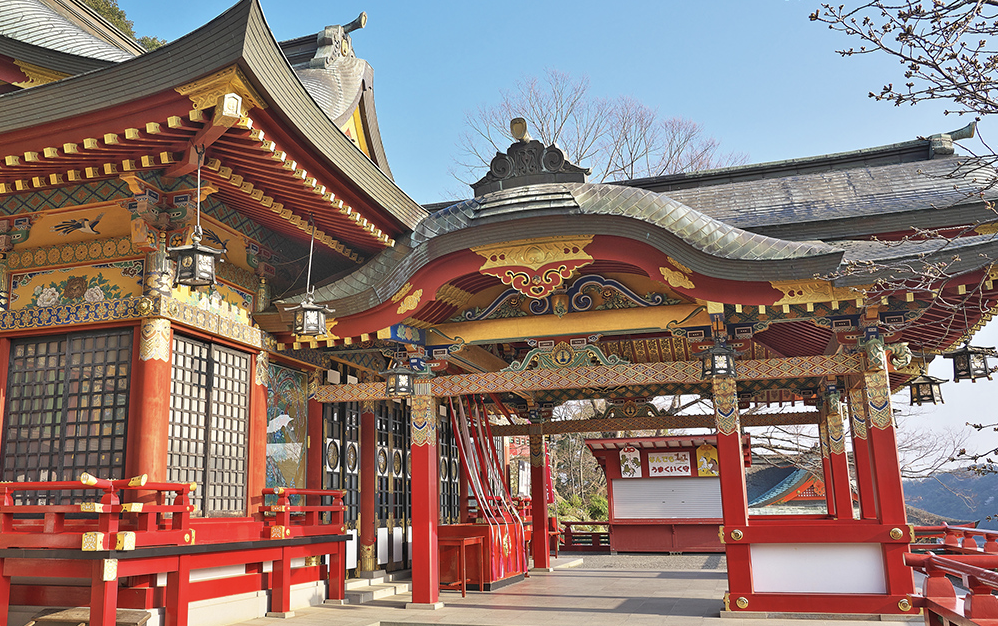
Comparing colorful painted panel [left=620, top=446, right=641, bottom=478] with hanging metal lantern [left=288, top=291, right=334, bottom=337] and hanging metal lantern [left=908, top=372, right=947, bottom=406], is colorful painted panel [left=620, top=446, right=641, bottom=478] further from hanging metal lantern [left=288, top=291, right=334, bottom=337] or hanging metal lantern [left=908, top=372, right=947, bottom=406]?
hanging metal lantern [left=288, top=291, right=334, bottom=337]

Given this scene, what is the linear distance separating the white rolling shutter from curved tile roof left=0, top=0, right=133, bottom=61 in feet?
47.7

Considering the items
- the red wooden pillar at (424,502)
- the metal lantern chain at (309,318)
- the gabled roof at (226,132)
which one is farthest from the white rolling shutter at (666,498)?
the gabled roof at (226,132)

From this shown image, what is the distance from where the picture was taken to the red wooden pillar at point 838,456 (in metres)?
12.1

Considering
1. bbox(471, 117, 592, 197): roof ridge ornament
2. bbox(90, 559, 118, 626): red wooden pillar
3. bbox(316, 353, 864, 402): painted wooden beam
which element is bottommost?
bbox(90, 559, 118, 626): red wooden pillar

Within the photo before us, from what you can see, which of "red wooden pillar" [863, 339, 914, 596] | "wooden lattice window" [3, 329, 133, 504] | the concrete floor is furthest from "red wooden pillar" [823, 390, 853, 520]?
"wooden lattice window" [3, 329, 133, 504]

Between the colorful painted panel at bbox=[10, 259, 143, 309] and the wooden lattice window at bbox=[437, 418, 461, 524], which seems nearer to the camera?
the colorful painted panel at bbox=[10, 259, 143, 309]

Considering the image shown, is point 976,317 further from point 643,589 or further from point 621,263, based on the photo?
point 643,589

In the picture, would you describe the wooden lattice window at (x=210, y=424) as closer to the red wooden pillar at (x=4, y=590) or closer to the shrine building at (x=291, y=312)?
the shrine building at (x=291, y=312)

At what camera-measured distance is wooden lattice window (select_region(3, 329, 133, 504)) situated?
24.3 ft

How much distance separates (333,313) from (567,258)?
2655mm

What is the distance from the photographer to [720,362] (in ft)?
26.5

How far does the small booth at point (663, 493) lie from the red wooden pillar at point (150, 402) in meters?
12.6

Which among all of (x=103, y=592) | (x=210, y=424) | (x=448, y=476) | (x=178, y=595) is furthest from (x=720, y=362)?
(x=448, y=476)

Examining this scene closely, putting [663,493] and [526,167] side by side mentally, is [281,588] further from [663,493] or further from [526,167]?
[663,493]
